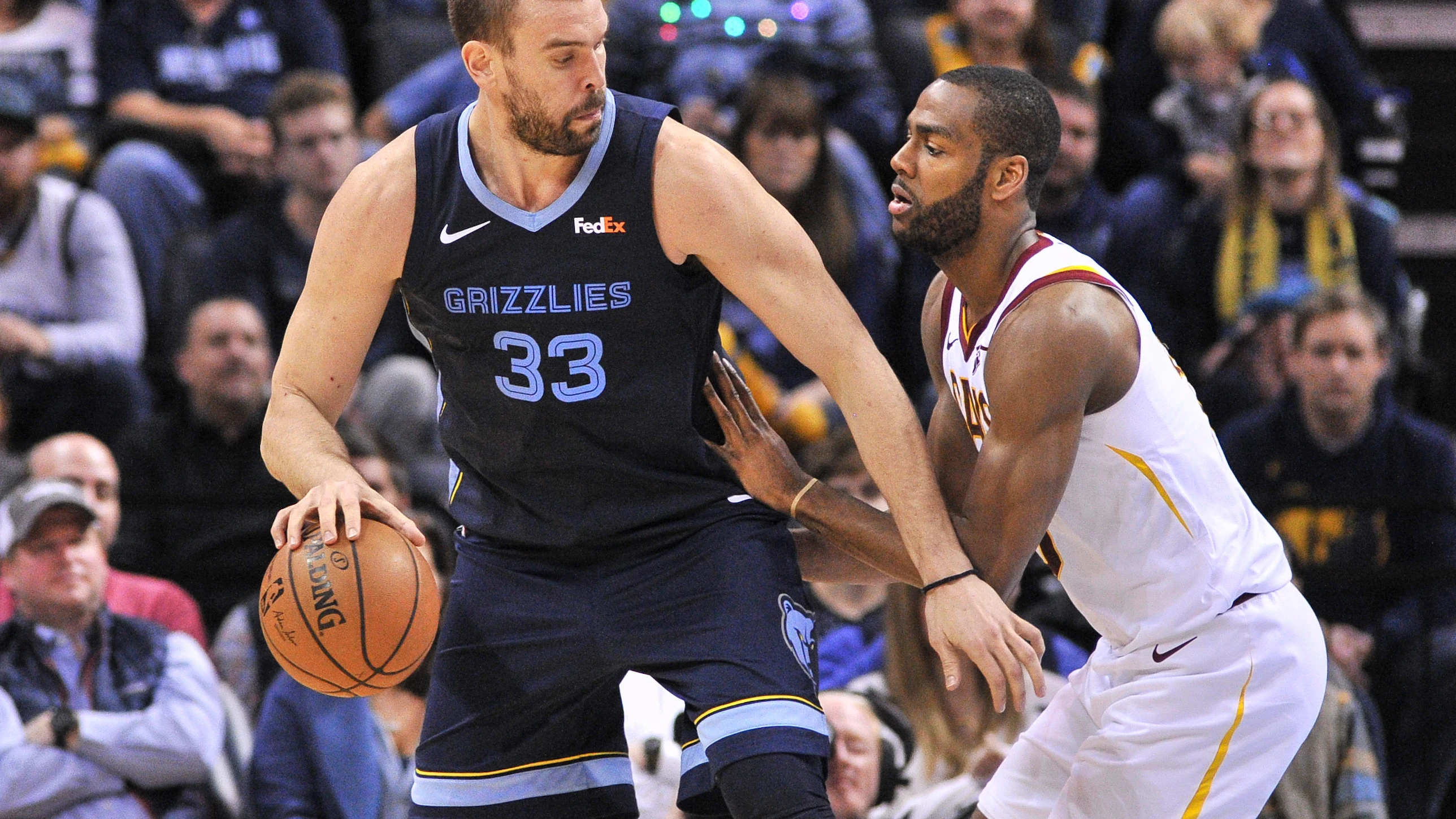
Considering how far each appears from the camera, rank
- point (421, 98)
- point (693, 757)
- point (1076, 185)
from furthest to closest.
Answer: point (421, 98) → point (1076, 185) → point (693, 757)

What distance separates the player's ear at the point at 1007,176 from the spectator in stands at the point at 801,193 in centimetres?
313

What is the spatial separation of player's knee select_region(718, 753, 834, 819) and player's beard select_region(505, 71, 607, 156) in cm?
127

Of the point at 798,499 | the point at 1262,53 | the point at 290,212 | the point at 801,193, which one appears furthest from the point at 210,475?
the point at 1262,53

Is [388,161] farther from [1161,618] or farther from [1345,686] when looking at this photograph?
[1345,686]

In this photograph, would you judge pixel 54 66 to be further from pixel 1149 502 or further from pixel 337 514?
pixel 1149 502

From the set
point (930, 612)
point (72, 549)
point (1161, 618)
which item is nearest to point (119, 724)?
point (72, 549)

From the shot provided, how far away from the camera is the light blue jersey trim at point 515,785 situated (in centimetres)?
358

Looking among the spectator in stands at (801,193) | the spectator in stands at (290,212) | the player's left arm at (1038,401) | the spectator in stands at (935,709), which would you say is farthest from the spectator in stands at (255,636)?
the player's left arm at (1038,401)

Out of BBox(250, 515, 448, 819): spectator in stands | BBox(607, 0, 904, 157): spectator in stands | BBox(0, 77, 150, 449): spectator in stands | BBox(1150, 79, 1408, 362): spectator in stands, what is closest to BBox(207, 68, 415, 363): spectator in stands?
BBox(0, 77, 150, 449): spectator in stands

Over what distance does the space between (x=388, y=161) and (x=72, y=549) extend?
2.36 meters

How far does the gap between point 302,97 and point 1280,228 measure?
412cm

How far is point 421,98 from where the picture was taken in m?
7.55

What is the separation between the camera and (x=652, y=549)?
3.51m

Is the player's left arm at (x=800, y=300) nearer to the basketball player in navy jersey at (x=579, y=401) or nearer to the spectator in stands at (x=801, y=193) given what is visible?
the basketball player in navy jersey at (x=579, y=401)
